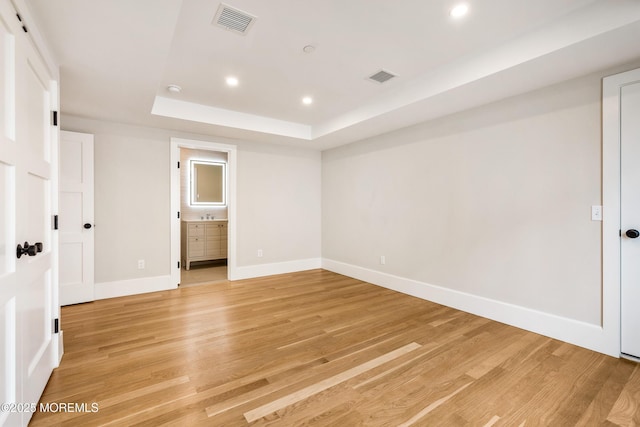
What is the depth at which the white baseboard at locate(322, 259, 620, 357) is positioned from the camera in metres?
2.49

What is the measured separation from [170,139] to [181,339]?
2.99 meters

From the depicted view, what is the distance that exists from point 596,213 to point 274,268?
14.4ft

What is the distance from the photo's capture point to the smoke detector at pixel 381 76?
10.00 feet

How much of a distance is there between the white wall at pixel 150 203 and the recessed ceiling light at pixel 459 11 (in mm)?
3667

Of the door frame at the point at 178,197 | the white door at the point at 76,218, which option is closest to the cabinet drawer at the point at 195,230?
the door frame at the point at 178,197

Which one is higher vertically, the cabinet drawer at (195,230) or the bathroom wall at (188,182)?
the bathroom wall at (188,182)

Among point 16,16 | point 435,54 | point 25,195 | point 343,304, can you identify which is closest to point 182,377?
point 25,195

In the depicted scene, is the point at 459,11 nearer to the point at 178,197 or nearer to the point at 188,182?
the point at 178,197

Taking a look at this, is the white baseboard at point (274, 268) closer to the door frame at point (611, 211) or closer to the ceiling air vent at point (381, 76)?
the ceiling air vent at point (381, 76)

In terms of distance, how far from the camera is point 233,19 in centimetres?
217

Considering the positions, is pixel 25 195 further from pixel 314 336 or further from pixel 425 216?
pixel 425 216

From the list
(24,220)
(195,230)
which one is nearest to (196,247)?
(195,230)

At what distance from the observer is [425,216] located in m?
3.95

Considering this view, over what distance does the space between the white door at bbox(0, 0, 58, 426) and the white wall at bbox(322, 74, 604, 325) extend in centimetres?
379
